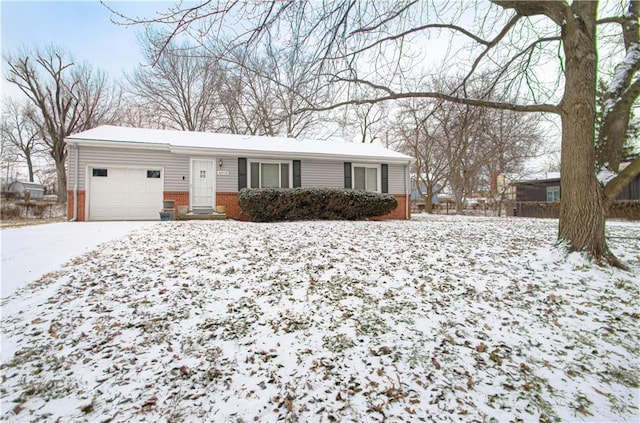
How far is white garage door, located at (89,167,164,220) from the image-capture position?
1038 centimetres

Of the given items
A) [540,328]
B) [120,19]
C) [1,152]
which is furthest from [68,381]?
[1,152]

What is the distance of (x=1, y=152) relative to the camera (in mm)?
26891

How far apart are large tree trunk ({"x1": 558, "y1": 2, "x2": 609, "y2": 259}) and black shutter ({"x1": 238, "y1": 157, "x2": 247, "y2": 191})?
980cm

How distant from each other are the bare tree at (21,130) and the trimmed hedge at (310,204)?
24.7 m

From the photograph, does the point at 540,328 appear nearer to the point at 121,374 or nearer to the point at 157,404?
the point at 157,404

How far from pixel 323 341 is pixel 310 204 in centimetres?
795

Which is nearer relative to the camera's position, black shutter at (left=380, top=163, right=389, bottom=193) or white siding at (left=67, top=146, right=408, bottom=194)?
white siding at (left=67, top=146, right=408, bottom=194)

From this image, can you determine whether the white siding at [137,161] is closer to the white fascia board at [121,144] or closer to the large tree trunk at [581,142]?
the white fascia board at [121,144]

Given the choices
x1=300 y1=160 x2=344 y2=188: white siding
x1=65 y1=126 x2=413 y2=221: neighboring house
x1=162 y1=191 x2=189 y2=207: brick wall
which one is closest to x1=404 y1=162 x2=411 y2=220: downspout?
x1=65 y1=126 x2=413 y2=221: neighboring house

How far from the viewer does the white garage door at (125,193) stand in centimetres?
1038

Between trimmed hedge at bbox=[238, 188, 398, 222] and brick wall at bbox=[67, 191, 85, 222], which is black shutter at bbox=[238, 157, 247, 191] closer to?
trimmed hedge at bbox=[238, 188, 398, 222]

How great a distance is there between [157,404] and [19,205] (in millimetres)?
16760

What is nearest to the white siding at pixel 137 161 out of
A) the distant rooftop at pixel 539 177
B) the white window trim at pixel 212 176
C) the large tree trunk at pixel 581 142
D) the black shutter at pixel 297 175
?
the white window trim at pixel 212 176

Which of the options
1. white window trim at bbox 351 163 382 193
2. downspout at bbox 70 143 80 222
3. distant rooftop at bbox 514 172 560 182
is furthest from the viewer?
distant rooftop at bbox 514 172 560 182
